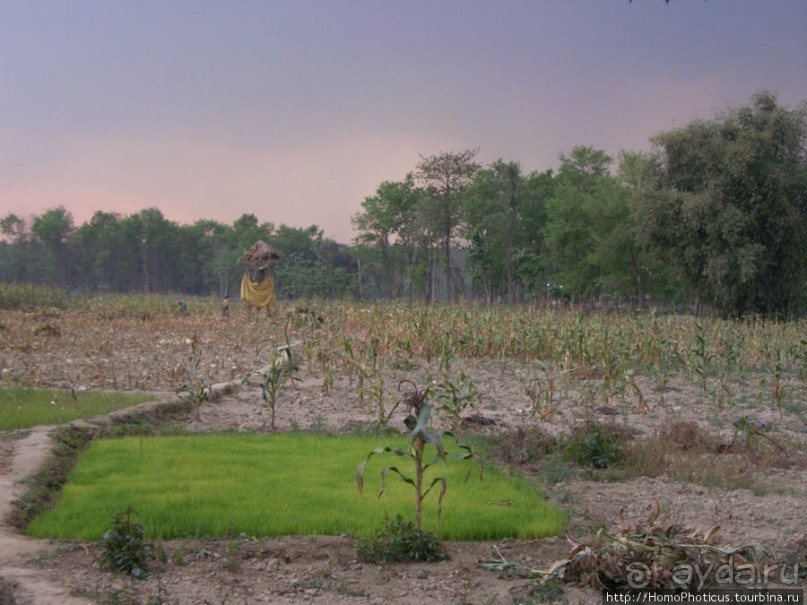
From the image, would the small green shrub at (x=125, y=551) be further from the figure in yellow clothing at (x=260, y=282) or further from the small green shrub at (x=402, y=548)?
the figure in yellow clothing at (x=260, y=282)

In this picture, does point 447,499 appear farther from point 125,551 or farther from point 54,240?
point 54,240

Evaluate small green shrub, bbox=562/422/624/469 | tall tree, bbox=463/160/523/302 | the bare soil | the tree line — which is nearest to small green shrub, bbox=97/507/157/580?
the bare soil

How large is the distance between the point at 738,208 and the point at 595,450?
96.5 ft

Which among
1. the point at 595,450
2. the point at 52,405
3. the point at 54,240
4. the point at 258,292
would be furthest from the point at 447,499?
the point at 54,240

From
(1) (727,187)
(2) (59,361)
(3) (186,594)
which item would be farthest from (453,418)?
(1) (727,187)

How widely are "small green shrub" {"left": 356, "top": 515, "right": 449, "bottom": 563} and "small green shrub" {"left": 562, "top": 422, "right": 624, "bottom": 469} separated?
3.31 m

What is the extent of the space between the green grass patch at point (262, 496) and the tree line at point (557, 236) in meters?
18.4

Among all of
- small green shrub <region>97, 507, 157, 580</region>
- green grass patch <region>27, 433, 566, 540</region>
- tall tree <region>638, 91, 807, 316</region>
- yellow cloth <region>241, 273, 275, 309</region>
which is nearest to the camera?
small green shrub <region>97, 507, 157, 580</region>

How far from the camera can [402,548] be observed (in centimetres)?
520

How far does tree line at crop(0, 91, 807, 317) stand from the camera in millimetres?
34219

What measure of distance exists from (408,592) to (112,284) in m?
84.2

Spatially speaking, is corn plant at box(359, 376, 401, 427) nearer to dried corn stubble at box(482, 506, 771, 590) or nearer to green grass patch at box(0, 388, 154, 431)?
green grass patch at box(0, 388, 154, 431)

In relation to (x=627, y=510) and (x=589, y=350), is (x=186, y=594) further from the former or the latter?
(x=589, y=350)

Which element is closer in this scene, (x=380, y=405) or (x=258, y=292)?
(x=380, y=405)
